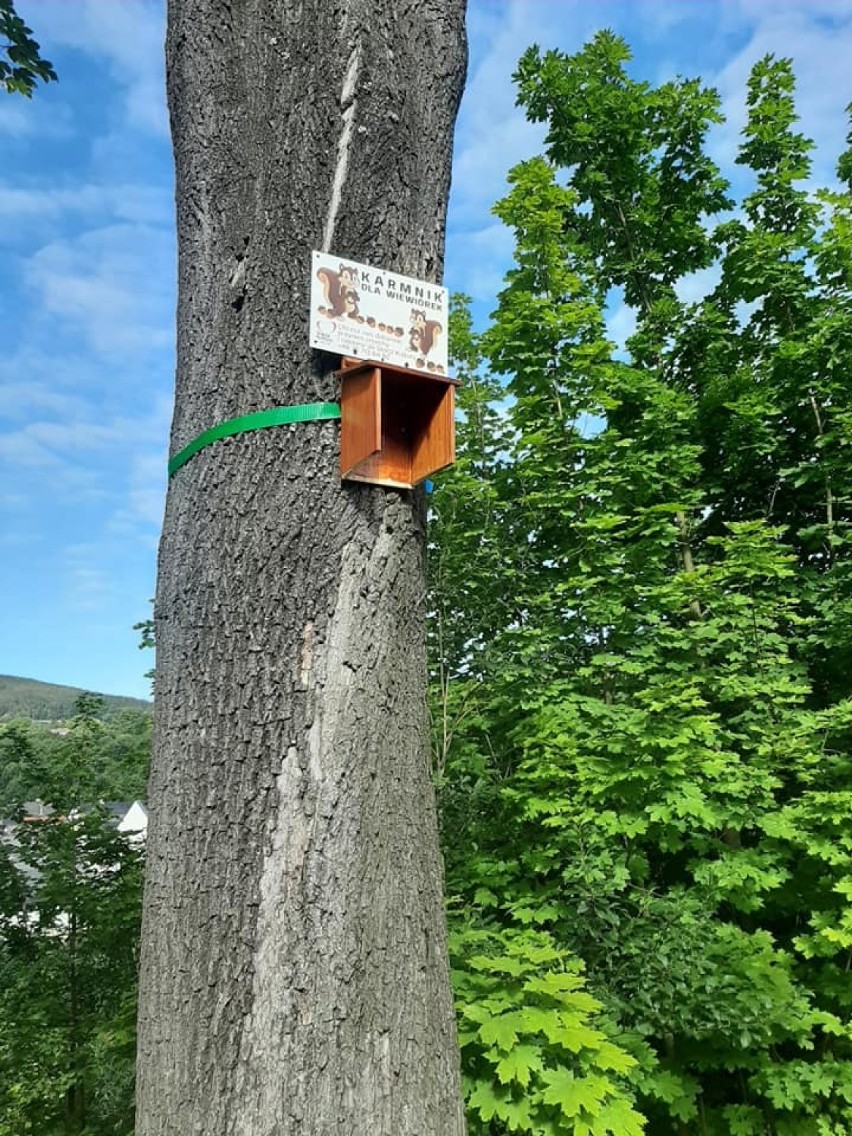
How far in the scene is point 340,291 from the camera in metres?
1.14

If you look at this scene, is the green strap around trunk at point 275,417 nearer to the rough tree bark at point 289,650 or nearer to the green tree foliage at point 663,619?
the rough tree bark at point 289,650

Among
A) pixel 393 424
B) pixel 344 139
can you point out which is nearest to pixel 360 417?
pixel 393 424

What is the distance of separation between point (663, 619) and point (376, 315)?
10.7ft

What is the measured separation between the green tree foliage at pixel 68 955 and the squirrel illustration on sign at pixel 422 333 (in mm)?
2872

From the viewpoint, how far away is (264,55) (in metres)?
1.23

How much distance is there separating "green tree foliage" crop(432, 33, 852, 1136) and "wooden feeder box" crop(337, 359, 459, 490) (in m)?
1.86

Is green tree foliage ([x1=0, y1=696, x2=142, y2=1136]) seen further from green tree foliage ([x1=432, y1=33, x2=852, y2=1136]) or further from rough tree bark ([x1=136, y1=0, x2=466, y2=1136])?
rough tree bark ([x1=136, y1=0, x2=466, y2=1136])

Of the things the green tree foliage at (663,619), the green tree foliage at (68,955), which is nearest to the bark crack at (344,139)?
the green tree foliage at (663,619)

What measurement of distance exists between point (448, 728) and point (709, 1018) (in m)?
1.60

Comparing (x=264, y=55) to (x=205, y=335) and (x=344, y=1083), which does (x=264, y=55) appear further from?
(x=344, y=1083)

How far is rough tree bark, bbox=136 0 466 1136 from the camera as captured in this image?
0.92 metres

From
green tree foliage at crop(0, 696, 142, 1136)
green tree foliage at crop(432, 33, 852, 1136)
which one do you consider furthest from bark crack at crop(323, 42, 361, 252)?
green tree foliage at crop(0, 696, 142, 1136)

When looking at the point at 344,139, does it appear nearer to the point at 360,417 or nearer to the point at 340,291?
the point at 340,291

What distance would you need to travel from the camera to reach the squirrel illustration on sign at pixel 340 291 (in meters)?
1.13
